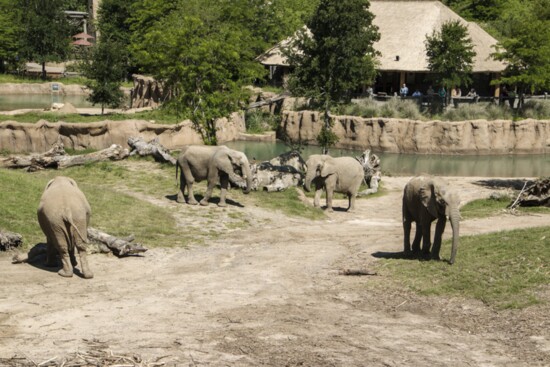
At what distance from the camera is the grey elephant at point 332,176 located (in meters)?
28.7

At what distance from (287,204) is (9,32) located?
63772 mm

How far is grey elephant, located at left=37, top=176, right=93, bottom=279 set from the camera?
1614 centimetres

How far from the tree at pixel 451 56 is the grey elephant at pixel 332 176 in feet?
100

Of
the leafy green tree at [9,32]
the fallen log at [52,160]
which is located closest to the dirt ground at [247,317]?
the fallen log at [52,160]

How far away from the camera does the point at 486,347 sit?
12.9 metres

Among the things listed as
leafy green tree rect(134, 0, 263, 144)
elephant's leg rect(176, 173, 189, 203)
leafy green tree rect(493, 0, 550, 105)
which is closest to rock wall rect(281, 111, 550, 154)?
leafy green tree rect(493, 0, 550, 105)

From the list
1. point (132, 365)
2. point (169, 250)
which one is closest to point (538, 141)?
point (169, 250)

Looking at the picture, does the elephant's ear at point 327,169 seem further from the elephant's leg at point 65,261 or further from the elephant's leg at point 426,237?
the elephant's leg at point 65,261

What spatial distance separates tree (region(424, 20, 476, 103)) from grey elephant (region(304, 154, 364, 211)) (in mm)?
30556

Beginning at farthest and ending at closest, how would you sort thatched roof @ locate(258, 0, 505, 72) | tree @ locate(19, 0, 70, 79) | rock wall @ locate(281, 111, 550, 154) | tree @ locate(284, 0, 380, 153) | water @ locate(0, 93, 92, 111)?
tree @ locate(19, 0, 70, 79) → water @ locate(0, 93, 92, 111) → thatched roof @ locate(258, 0, 505, 72) → rock wall @ locate(281, 111, 550, 154) → tree @ locate(284, 0, 380, 153)

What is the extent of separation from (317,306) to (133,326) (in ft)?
11.7

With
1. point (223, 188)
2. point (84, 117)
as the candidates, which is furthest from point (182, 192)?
point (84, 117)

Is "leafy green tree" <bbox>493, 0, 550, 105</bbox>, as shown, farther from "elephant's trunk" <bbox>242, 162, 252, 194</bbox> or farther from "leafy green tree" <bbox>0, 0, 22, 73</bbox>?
"leafy green tree" <bbox>0, 0, 22, 73</bbox>

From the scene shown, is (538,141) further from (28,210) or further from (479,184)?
(28,210)
